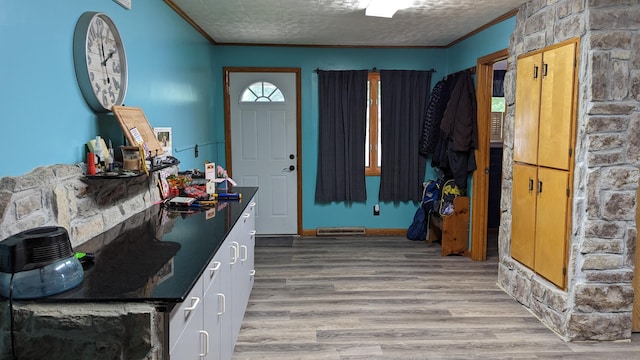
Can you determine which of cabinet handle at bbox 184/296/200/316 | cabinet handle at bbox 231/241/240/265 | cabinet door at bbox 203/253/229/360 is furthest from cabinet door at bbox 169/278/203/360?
cabinet handle at bbox 231/241/240/265

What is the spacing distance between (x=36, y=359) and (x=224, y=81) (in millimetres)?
4377

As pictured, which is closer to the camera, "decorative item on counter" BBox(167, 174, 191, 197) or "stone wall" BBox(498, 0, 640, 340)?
"stone wall" BBox(498, 0, 640, 340)

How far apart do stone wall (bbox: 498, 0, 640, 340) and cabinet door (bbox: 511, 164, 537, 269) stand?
1.35ft

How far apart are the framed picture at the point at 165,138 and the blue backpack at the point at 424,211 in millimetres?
3054

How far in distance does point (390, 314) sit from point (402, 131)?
108 inches

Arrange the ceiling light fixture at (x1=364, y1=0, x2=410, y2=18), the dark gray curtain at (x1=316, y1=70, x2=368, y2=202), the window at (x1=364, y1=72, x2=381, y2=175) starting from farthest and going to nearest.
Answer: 1. the window at (x1=364, y1=72, x2=381, y2=175)
2. the dark gray curtain at (x1=316, y1=70, x2=368, y2=202)
3. the ceiling light fixture at (x1=364, y1=0, x2=410, y2=18)

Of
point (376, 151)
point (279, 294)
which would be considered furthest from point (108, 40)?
point (376, 151)

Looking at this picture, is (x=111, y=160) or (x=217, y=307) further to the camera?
(x=111, y=160)

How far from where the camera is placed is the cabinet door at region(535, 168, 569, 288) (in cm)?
288

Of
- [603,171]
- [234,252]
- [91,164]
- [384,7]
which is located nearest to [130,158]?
[91,164]

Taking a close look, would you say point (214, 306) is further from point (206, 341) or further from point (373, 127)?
point (373, 127)

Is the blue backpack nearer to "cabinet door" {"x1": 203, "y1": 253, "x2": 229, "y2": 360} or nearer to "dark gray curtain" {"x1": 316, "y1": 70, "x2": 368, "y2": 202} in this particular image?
"dark gray curtain" {"x1": 316, "y1": 70, "x2": 368, "y2": 202}

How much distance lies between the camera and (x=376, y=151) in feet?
18.4

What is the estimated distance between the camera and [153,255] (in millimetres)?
1805
